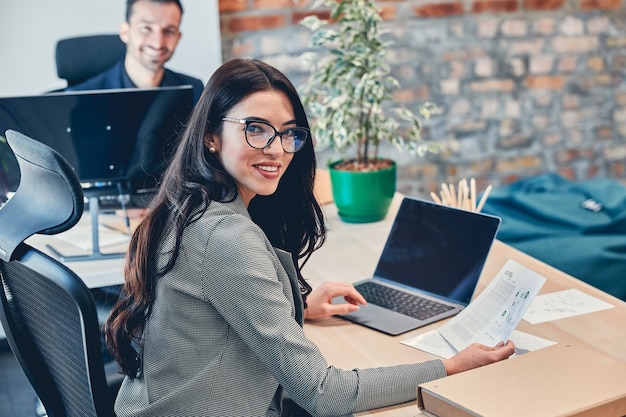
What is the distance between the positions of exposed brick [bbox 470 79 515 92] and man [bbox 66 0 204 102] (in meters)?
1.42

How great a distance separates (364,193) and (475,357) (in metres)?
1.08

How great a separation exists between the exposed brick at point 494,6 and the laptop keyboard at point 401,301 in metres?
2.15

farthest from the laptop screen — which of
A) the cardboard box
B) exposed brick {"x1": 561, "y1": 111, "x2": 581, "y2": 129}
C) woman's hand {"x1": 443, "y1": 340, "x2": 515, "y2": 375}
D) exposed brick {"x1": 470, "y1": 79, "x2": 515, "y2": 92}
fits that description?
exposed brick {"x1": 561, "y1": 111, "x2": 581, "y2": 129}

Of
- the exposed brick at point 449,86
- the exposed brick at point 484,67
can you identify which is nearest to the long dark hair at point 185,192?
the exposed brick at point 449,86

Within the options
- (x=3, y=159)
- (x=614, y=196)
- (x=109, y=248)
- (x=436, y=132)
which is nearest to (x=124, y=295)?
(x=109, y=248)

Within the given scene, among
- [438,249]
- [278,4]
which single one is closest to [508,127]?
[278,4]

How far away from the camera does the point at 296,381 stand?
1393 millimetres

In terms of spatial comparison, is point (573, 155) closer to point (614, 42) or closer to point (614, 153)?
point (614, 153)

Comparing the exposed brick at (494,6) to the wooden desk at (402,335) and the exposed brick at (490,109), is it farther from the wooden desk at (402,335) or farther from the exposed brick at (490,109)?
the wooden desk at (402,335)

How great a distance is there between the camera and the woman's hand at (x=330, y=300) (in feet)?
6.05

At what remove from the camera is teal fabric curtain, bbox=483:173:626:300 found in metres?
2.84

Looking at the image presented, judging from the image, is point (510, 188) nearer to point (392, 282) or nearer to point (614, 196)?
point (614, 196)

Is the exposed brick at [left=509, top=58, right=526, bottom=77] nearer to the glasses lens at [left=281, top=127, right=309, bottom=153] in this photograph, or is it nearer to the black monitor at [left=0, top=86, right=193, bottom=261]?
the black monitor at [left=0, top=86, right=193, bottom=261]

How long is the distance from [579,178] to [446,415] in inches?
124
